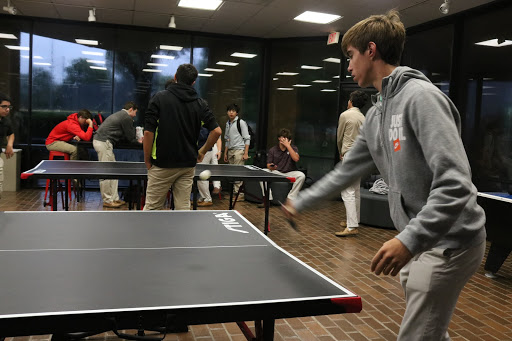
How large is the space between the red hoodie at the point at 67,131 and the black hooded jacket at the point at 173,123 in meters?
4.21

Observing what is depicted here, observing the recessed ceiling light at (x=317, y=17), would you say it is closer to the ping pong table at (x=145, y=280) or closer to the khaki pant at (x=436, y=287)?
the ping pong table at (x=145, y=280)

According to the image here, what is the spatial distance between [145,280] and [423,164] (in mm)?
1039

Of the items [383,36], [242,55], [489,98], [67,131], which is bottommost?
[67,131]

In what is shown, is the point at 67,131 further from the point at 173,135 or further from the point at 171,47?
the point at 173,135

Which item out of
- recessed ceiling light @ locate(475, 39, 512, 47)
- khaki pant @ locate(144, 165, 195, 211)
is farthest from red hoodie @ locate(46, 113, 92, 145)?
recessed ceiling light @ locate(475, 39, 512, 47)

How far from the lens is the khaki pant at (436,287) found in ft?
4.85

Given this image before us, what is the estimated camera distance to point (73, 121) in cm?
774

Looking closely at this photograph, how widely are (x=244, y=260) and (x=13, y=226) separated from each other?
131cm

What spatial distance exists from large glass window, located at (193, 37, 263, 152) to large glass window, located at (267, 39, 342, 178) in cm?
42

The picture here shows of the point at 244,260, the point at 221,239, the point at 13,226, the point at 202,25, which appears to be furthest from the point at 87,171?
the point at 202,25

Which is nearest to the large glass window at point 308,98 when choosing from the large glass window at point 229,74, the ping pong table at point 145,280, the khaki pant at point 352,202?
the large glass window at point 229,74

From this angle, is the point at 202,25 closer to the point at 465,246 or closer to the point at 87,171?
the point at 87,171

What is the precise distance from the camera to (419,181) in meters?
1.48

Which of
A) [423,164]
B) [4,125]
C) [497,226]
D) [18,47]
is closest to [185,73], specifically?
[4,125]
